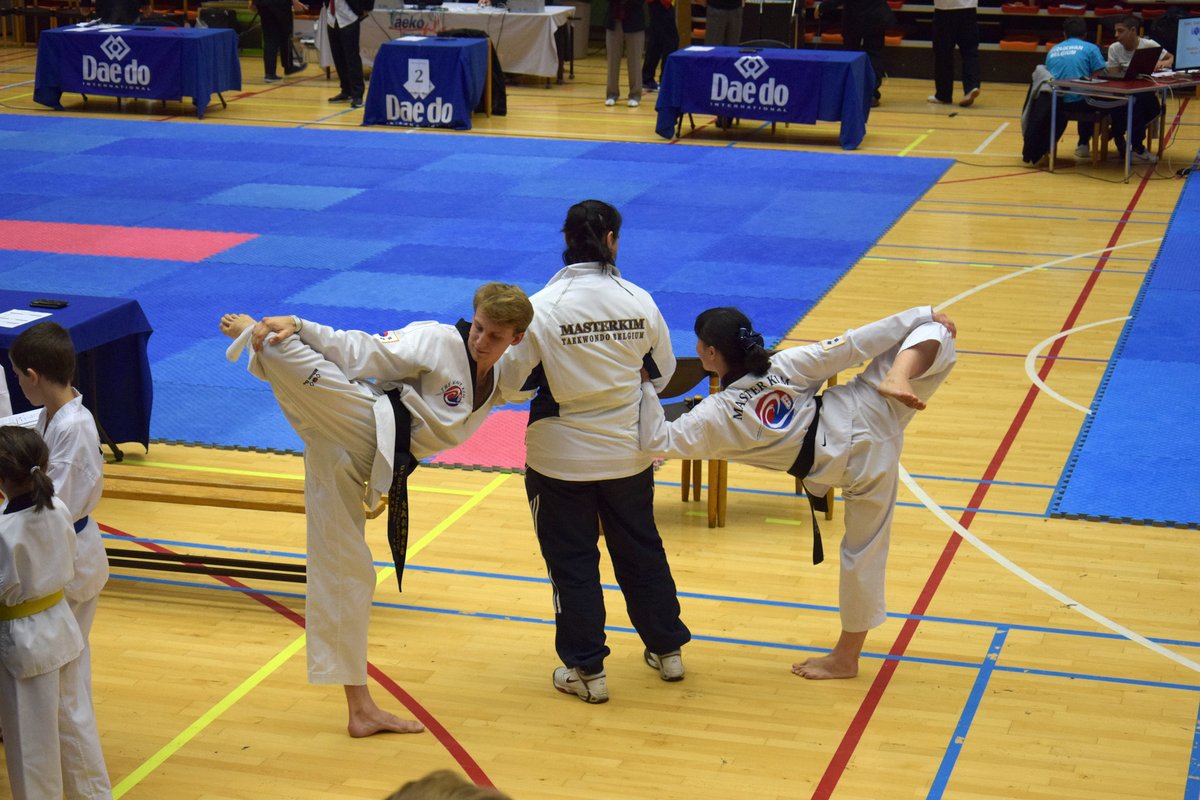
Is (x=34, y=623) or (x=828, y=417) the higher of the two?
(x=828, y=417)

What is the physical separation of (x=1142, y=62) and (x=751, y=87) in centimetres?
446

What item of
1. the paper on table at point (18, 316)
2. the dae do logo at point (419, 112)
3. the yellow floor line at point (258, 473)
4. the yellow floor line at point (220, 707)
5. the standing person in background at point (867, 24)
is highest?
the standing person in background at point (867, 24)

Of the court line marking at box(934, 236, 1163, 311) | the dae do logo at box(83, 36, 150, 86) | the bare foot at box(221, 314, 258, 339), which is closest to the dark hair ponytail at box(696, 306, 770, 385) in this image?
the bare foot at box(221, 314, 258, 339)

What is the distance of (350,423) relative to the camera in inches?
195

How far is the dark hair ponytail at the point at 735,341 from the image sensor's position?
17.7 feet

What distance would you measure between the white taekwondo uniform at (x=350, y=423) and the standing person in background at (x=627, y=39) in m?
15.6

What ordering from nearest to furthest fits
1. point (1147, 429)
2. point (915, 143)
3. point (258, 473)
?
point (258, 473) → point (1147, 429) → point (915, 143)

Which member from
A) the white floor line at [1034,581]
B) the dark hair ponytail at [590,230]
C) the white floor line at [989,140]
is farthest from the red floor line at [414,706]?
the white floor line at [989,140]

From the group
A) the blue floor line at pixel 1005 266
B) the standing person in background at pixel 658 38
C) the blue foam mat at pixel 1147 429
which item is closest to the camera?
the blue foam mat at pixel 1147 429

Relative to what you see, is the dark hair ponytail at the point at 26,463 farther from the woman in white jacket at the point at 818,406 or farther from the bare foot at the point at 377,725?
the woman in white jacket at the point at 818,406

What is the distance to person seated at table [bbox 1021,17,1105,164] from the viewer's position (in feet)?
51.5

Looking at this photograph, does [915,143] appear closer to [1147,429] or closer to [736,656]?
[1147,429]

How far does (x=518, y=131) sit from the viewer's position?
62.1 feet

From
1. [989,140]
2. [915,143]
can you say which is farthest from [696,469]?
[989,140]
